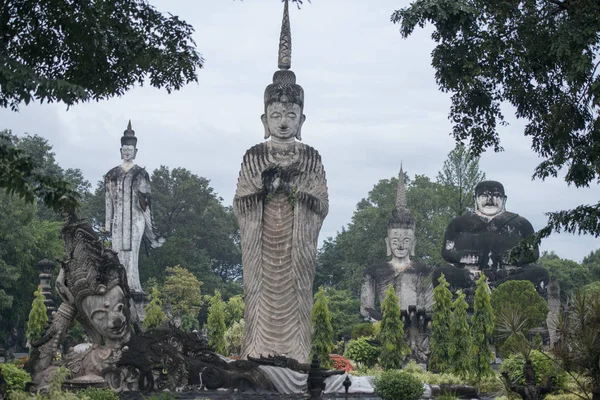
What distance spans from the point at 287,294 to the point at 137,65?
22.6ft

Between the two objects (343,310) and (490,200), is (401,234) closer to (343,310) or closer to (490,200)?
(490,200)

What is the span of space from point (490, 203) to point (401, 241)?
4.08 meters

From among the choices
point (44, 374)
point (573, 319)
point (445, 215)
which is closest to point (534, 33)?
point (573, 319)

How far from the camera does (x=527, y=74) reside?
472 inches

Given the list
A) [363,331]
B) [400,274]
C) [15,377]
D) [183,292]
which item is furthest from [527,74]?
[183,292]

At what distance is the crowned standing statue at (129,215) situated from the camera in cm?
3112

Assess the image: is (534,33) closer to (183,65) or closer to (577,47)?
(577,47)

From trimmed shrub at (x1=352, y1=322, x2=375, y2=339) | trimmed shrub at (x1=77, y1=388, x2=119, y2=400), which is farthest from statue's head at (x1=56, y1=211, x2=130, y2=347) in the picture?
trimmed shrub at (x1=352, y1=322, x2=375, y2=339)

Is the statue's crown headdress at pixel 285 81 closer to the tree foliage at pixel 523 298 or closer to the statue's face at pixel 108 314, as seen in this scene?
the statue's face at pixel 108 314

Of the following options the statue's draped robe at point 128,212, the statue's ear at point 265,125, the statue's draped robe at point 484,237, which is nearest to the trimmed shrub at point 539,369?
the statue's ear at point 265,125

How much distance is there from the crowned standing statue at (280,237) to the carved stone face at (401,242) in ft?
66.5

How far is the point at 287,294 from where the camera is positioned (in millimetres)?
15273

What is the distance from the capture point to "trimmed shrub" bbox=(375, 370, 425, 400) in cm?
1210

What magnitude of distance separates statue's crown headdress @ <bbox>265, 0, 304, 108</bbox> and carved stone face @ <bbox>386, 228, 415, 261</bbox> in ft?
65.7
